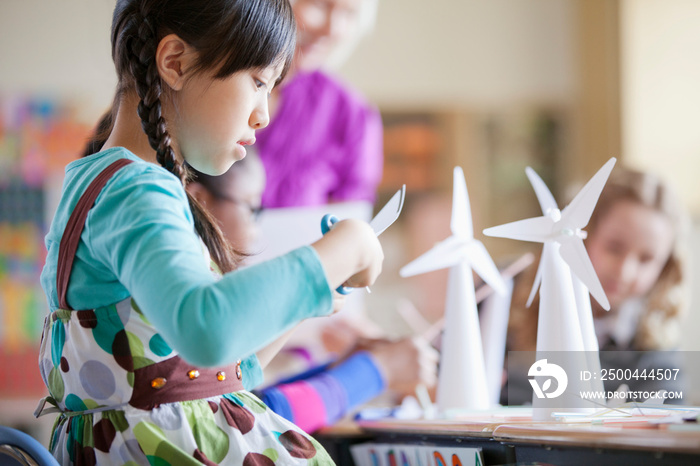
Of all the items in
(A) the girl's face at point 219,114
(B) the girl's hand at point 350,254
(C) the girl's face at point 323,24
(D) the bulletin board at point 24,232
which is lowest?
(D) the bulletin board at point 24,232

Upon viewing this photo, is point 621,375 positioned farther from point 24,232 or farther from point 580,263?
point 24,232

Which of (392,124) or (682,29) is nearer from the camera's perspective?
(682,29)

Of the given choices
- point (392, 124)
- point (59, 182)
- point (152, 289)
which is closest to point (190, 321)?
point (152, 289)

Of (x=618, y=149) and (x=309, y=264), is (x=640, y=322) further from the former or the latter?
(x=618, y=149)

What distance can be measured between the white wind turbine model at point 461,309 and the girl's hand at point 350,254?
0.89 ft

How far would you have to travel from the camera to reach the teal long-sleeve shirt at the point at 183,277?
1.40ft

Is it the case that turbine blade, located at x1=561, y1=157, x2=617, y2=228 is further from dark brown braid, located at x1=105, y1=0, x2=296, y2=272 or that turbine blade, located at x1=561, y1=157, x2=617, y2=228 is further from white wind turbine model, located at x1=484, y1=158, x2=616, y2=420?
dark brown braid, located at x1=105, y1=0, x2=296, y2=272

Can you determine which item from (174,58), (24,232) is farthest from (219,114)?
(24,232)

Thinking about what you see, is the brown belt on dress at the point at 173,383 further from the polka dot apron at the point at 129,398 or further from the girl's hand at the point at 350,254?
the girl's hand at the point at 350,254

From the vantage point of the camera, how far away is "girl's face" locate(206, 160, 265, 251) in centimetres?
115

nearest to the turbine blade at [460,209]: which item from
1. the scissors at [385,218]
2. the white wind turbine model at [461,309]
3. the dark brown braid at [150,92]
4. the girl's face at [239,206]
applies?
the white wind turbine model at [461,309]

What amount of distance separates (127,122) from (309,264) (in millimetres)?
249

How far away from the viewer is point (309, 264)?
0.46 m

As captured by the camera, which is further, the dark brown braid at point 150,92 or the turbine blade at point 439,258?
the turbine blade at point 439,258
